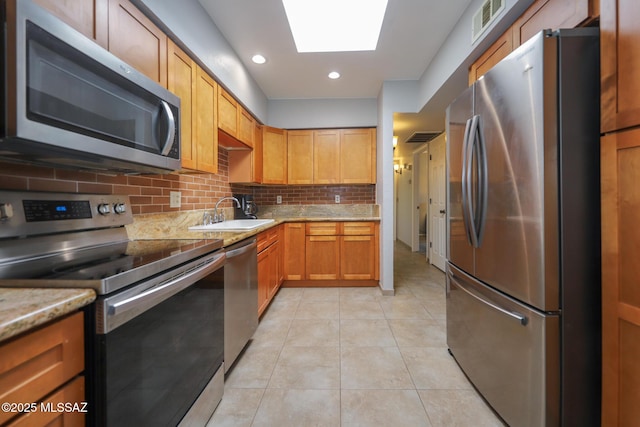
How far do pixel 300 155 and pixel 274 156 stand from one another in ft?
1.19

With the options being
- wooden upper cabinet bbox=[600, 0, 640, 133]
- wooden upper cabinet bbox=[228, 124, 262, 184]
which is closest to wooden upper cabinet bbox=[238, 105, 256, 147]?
wooden upper cabinet bbox=[228, 124, 262, 184]

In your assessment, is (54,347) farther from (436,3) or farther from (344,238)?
(344,238)

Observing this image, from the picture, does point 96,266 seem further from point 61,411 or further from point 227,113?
point 227,113

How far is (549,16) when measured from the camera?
48.8 inches

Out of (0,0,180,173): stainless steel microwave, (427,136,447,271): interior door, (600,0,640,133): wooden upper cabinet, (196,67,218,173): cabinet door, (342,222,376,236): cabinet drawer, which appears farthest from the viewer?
(427,136,447,271): interior door

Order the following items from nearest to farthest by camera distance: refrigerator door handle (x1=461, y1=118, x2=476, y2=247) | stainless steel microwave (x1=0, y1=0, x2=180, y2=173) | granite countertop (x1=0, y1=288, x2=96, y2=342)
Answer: granite countertop (x1=0, y1=288, x2=96, y2=342), stainless steel microwave (x1=0, y1=0, x2=180, y2=173), refrigerator door handle (x1=461, y1=118, x2=476, y2=247)

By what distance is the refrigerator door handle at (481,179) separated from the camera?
1258 millimetres

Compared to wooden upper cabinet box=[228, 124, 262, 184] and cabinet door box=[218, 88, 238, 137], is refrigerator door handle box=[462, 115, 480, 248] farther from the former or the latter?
wooden upper cabinet box=[228, 124, 262, 184]

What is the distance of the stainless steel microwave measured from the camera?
26.3 inches

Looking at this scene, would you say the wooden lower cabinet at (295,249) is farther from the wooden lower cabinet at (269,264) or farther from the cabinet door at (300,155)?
the cabinet door at (300,155)

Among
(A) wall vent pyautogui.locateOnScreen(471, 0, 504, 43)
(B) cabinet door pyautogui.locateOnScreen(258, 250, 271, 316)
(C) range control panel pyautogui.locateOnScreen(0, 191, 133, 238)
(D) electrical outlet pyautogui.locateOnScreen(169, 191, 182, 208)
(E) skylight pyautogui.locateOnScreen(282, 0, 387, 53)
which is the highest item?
(E) skylight pyautogui.locateOnScreen(282, 0, 387, 53)

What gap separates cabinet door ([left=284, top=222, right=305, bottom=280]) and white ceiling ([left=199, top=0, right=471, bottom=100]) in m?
1.74

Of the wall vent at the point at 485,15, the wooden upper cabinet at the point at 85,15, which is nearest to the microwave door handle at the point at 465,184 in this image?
the wall vent at the point at 485,15

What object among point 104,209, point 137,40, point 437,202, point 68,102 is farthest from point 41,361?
point 437,202
